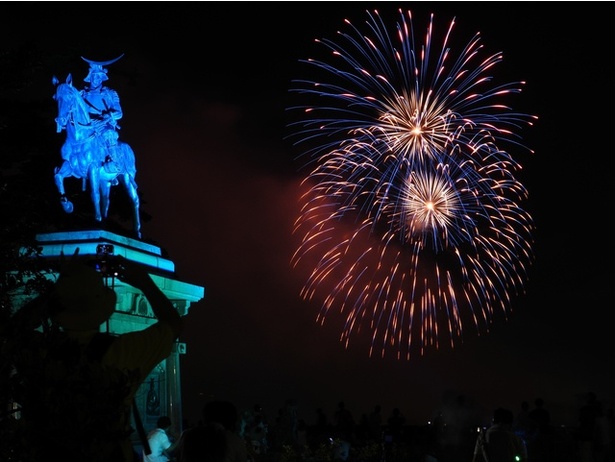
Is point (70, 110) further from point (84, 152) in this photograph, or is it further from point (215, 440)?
point (215, 440)

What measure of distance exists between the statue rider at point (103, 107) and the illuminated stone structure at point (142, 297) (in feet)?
7.46

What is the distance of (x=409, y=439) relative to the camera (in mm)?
25188

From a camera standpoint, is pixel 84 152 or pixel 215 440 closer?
pixel 215 440

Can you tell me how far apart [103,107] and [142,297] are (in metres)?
5.12

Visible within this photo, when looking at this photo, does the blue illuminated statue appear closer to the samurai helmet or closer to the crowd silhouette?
the samurai helmet

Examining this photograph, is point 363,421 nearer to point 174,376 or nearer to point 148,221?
point 174,376

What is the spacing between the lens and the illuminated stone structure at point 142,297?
26.8 metres

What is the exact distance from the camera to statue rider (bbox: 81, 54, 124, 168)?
27.8 meters

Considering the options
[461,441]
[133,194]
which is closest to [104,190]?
[133,194]

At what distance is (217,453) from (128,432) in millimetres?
2620

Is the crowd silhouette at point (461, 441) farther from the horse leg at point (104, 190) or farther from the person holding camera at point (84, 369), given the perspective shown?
the person holding camera at point (84, 369)

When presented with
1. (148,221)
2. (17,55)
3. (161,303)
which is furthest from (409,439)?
(161,303)

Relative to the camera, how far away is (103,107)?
2823cm

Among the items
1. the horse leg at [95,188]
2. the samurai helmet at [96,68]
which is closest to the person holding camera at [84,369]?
the horse leg at [95,188]
